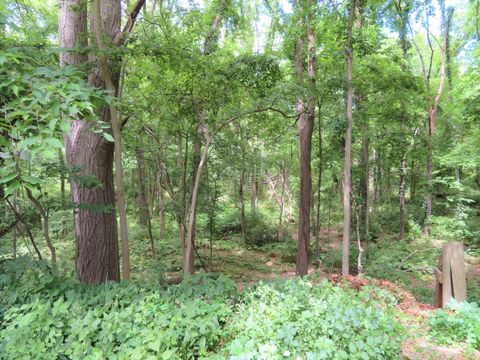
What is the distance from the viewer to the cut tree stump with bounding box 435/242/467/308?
3.72 meters

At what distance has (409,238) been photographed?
1167 cm

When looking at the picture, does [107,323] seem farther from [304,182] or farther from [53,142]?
[304,182]

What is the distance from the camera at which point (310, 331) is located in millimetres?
2236

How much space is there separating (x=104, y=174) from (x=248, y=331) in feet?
10.2

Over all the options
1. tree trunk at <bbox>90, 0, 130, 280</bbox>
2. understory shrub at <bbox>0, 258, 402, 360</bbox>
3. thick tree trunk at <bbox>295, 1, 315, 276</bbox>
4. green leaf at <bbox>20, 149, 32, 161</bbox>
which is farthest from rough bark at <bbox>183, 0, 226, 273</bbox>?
green leaf at <bbox>20, 149, 32, 161</bbox>

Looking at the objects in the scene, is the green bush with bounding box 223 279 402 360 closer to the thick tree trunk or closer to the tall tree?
the tall tree

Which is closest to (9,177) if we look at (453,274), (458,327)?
(458,327)

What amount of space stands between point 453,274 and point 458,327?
41.7 inches

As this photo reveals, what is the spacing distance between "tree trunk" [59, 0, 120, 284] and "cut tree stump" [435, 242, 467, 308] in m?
4.63

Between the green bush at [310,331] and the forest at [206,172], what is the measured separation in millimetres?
16

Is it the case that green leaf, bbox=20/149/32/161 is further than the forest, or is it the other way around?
the forest

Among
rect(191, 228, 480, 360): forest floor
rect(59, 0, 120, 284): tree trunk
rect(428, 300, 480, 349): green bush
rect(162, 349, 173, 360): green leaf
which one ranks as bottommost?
rect(191, 228, 480, 360): forest floor

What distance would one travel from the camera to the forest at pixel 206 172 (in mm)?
2109

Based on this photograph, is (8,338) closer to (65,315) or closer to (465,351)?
(65,315)
